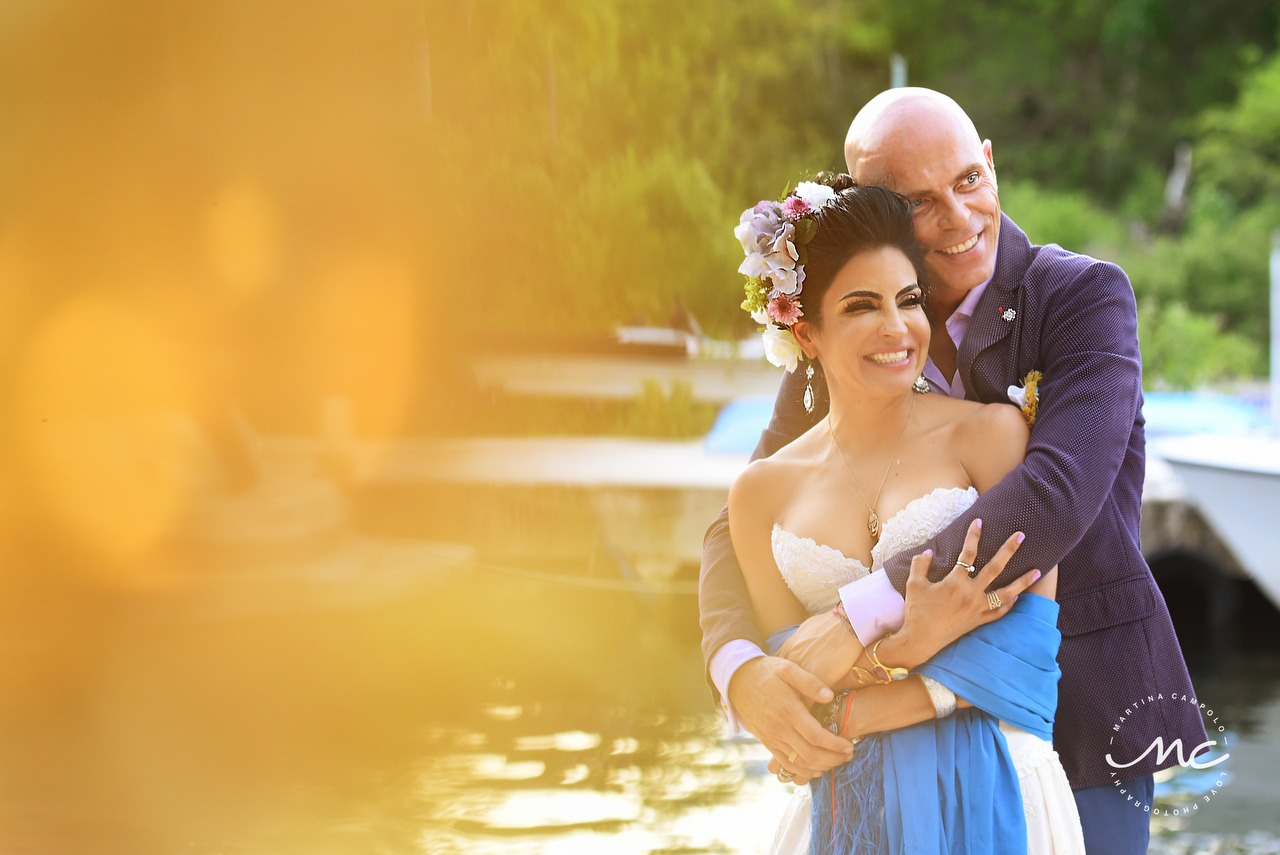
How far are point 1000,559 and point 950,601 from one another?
7cm

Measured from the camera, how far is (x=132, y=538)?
20.8ft

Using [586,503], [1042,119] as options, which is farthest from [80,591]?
[1042,119]

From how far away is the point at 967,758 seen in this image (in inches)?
50.9

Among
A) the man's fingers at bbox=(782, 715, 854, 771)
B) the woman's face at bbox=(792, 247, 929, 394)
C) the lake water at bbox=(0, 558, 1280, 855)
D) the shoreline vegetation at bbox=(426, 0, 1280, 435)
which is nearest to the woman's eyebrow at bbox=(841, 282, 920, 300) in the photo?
the woman's face at bbox=(792, 247, 929, 394)

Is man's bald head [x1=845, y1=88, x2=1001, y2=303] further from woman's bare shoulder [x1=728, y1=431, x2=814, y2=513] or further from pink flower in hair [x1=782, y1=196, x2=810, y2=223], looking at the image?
woman's bare shoulder [x1=728, y1=431, x2=814, y2=513]

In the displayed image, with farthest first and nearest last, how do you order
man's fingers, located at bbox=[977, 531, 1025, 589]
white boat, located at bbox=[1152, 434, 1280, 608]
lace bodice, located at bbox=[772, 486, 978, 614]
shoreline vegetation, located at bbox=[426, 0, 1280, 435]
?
shoreline vegetation, located at bbox=[426, 0, 1280, 435] < white boat, located at bbox=[1152, 434, 1280, 608] < lace bodice, located at bbox=[772, 486, 978, 614] < man's fingers, located at bbox=[977, 531, 1025, 589]

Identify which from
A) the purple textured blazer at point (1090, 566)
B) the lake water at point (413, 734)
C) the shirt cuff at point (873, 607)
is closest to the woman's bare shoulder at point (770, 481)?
the purple textured blazer at point (1090, 566)

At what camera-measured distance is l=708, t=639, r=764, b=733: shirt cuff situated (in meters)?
1.36

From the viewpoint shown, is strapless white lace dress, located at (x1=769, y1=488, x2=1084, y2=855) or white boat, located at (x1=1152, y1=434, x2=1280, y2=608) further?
white boat, located at (x1=1152, y1=434, x2=1280, y2=608)

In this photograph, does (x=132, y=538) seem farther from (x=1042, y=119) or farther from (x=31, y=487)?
(x=1042, y=119)

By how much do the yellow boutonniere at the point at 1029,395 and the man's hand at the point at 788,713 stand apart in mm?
419

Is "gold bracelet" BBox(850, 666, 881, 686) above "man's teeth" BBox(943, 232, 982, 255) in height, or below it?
below

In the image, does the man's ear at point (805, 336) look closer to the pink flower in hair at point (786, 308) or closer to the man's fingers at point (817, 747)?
the pink flower in hair at point (786, 308)

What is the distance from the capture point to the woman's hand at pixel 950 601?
1192 mm
